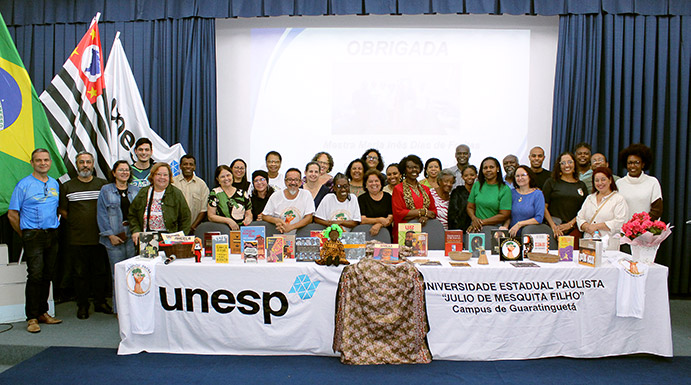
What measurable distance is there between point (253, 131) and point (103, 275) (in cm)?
232

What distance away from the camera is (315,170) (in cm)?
466

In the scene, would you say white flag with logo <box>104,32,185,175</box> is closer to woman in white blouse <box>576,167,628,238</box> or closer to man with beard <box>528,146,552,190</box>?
man with beard <box>528,146,552,190</box>

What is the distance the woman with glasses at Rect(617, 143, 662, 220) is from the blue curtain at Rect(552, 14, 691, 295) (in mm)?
919

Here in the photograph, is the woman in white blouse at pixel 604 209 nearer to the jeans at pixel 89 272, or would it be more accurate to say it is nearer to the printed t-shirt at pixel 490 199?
the printed t-shirt at pixel 490 199

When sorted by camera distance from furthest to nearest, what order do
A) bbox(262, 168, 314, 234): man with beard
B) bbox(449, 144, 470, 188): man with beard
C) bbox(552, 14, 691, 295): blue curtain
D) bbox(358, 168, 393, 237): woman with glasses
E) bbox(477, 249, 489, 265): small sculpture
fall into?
bbox(552, 14, 691, 295): blue curtain, bbox(449, 144, 470, 188): man with beard, bbox(358, 168, 393, 237): woman with glasses, bbox(262, 168, 314, 234): man with beard, bbox(477, 249, 489, 265): small sculpture

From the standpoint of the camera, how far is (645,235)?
3260mm

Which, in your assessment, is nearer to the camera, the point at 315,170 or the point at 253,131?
the point at 315,170

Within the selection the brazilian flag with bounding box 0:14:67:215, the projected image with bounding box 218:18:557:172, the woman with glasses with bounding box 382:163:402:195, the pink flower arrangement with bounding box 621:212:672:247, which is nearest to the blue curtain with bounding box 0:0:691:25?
the projected image with bounding box 218:18:557:172

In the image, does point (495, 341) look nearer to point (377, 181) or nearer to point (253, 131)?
point (377, 181)

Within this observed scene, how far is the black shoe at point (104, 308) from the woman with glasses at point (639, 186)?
4.87 m

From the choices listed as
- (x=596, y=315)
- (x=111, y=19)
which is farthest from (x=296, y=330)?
(x=111, y=19)

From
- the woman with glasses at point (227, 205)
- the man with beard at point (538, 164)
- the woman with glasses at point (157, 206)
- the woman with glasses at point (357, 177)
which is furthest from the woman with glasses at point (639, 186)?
the woman with glasses at point (157, 206)

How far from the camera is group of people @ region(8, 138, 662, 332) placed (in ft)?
13.4

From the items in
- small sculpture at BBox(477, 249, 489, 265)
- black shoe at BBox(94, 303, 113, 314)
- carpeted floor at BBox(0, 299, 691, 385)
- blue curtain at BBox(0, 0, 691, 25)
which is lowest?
carpeted floor at BBox(0, 299, 691, 385)
